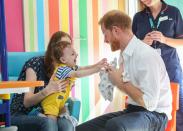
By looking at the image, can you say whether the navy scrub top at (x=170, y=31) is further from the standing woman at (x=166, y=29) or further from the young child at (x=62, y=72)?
the young child at (x=62, y=72)

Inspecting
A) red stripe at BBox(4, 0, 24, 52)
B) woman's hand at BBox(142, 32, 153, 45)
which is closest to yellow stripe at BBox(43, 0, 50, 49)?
red stripe at BBox(4, 0, 24, 52)

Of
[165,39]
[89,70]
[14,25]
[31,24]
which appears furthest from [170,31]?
[14,25]

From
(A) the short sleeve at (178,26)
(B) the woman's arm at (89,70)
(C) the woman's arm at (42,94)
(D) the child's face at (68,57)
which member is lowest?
(C) the woman's arm at (42,94)

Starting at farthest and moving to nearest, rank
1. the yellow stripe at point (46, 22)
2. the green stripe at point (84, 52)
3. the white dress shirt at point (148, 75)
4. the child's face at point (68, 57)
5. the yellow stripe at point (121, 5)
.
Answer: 1. the yellow stripe at point (121, 5)
2. the green stripe at point (84, 52)
3. the yellow stripe at point (46, 22)
4. the child's face at point (68, 57)
5. the white dress shirt at point (148, 75)

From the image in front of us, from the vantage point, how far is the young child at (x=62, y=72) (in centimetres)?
205

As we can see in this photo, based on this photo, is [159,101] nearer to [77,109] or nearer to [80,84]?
[77,109]

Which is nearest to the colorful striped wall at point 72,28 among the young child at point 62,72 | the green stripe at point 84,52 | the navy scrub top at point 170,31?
the green stripe at point 84,52

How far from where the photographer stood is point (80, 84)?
3.32 m

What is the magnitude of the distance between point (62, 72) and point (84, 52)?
1289 mm

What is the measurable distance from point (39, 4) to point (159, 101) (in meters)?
1.35

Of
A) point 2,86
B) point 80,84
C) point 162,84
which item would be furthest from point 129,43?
point 80,84

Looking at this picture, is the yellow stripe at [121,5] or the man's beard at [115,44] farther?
the yellow stripe at [121,5]

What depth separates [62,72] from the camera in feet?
6.84

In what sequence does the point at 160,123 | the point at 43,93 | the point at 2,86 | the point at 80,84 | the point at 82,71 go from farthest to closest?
1. the point at 80,84
2. the point at 82,71
3. the point at 43,93
4. the point at 160,123
5. the point at 2,86
